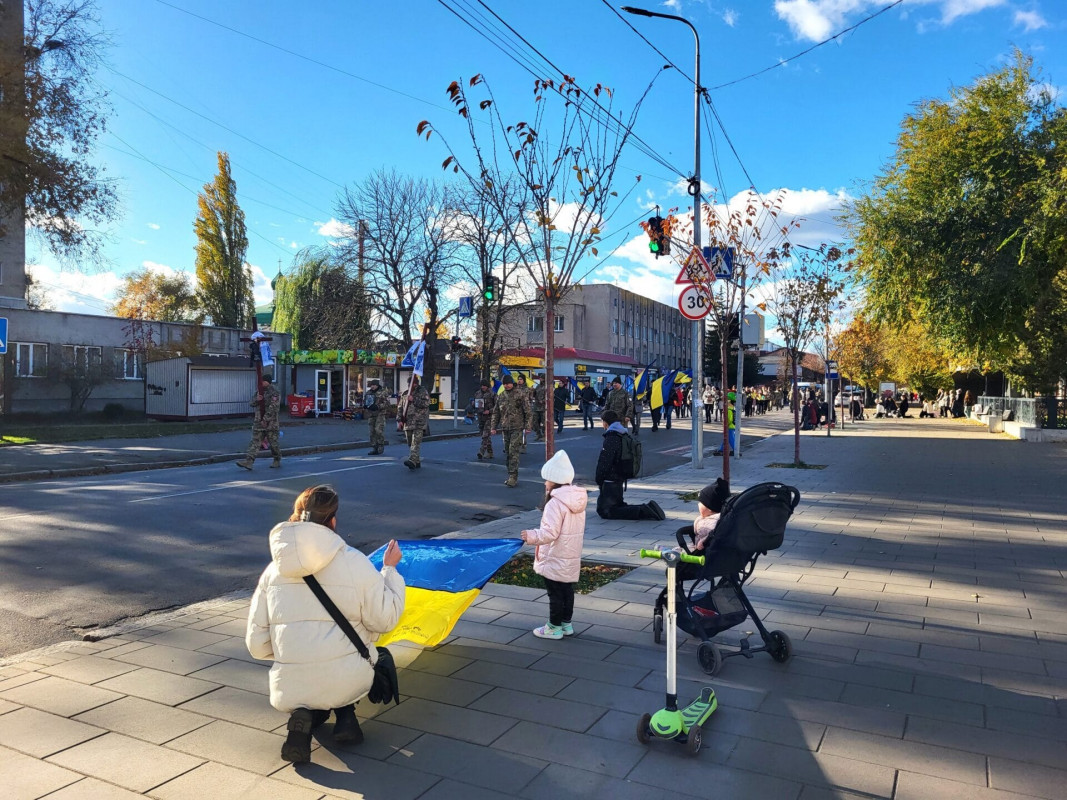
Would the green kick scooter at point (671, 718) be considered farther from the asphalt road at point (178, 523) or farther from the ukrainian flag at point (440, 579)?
the asphalt road at point (178, 523)

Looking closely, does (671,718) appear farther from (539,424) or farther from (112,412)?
(112,412)

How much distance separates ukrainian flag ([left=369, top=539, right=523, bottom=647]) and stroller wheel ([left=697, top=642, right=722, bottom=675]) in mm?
1412

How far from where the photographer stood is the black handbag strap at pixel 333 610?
11.3 feet

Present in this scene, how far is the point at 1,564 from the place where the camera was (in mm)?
7305

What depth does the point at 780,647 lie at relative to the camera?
4.74 m

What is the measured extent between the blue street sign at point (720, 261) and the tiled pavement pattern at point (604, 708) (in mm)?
6508

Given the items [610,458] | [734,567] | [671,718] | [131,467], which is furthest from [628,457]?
[131,467]

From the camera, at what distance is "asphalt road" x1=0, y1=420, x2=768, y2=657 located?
6293 millimetres

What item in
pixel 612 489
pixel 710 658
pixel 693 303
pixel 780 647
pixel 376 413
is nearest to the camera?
pixel 710 658

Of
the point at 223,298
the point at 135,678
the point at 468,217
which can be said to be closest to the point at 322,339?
the point at 468,217

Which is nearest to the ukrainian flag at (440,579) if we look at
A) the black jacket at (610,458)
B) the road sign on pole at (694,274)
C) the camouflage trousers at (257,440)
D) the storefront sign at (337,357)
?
the black jacket at (610,458)

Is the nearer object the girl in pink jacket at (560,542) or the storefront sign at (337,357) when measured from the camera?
the girl in pink jacket at (560,542)

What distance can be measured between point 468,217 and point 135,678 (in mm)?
36068

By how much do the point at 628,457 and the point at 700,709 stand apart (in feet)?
19.6
